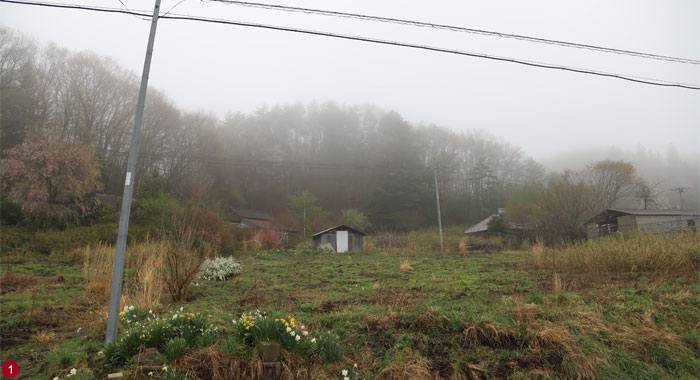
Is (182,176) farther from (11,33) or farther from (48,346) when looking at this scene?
(48,346)

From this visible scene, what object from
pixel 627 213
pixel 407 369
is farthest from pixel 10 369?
pixel 627 213

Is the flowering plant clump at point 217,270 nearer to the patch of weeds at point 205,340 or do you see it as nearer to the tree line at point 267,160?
the patch of weeds at point 205,340

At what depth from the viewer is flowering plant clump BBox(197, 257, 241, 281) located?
32.6ft

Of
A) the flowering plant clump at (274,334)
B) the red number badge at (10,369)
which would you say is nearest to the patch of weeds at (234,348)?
the flowering plant clump at (274,334)

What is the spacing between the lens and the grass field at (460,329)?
4074 millimetres

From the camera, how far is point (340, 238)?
28.5m

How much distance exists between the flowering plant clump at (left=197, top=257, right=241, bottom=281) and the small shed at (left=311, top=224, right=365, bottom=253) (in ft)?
56.6

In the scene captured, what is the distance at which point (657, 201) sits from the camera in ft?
170

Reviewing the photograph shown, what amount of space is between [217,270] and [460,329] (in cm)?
787

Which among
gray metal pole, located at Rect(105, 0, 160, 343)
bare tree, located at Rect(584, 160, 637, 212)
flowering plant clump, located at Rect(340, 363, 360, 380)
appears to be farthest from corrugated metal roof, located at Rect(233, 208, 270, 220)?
bare tree, located at Rect(584, 160, 637, 212)

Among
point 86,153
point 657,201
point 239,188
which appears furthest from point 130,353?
point 657,201

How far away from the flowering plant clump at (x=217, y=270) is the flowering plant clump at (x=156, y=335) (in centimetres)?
551

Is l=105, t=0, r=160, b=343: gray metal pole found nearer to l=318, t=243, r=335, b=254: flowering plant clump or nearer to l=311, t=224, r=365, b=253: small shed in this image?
l=318, t=243, r=335, b=254: flowering plant clump

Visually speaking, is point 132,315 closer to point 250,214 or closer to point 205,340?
point 205,340
